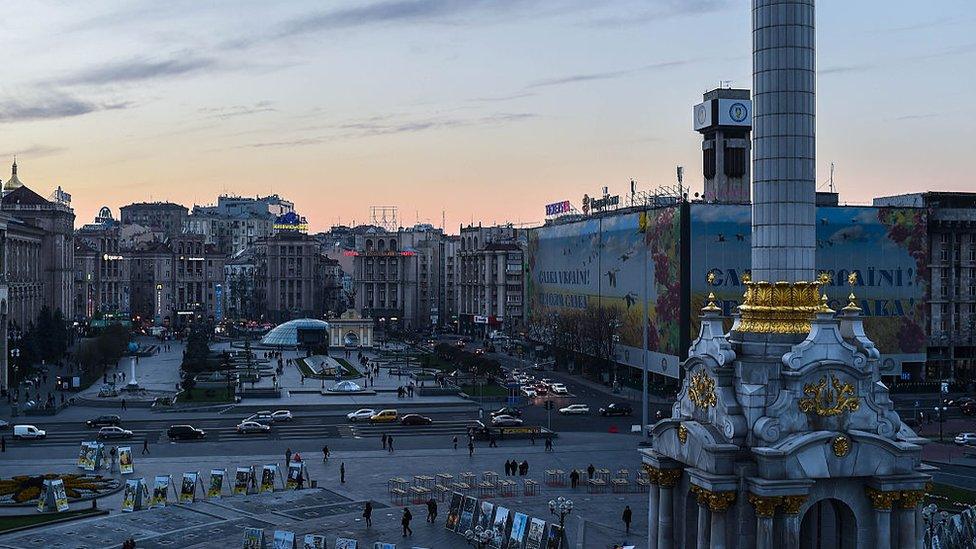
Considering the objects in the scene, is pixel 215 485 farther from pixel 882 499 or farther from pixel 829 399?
pixel 882 499

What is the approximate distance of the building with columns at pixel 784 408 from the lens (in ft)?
83.0

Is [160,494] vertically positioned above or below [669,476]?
below

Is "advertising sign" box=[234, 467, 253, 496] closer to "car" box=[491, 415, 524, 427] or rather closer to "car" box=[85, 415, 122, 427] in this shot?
"car" box=[491, 415, 524, 427]

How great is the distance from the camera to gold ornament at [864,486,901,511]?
1000 inches

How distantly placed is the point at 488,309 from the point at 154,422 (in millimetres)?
89490

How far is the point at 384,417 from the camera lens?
2694 inches

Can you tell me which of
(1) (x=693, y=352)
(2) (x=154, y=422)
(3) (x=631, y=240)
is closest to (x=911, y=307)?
(3) (x=631, y=240)

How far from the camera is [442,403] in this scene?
256ft

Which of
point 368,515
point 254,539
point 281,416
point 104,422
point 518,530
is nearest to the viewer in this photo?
point 254,539

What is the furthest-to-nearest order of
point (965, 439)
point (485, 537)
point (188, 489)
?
point (965, 439), point (188, 489), point (485, 537)

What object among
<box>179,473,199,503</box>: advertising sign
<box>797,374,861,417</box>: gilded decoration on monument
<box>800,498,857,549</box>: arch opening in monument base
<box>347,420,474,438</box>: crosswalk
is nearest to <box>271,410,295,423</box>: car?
<box>347,420,474,438</box>: crosswalk

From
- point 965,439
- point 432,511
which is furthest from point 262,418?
point 965,439

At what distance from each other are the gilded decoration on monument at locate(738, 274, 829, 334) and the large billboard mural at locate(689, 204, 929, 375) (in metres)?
56.2

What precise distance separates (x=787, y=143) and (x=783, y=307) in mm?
3775
